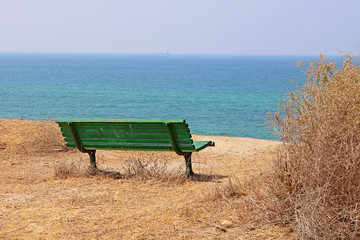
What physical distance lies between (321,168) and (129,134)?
11.2 feet

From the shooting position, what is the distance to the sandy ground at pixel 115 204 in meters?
4.46

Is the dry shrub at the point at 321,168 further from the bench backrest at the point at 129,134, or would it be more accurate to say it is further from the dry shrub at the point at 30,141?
the dry shrub at the point at 30,141

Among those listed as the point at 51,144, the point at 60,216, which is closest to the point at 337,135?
the point at 60,216

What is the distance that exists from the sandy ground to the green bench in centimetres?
47

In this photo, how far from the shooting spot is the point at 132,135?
6.82 meters

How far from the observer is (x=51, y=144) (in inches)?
376

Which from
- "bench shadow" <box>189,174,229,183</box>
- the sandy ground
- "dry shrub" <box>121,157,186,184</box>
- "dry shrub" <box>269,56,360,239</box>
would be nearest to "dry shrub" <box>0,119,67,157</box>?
the sandy ground

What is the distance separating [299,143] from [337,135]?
415mm

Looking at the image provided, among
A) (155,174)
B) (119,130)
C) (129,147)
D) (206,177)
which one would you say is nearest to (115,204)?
(155,174)

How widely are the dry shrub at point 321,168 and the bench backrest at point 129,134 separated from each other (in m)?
2.05

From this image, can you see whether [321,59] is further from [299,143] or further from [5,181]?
[5,181]

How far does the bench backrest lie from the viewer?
6.55 meters

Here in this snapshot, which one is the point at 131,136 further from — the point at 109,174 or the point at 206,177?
the point at 206,177

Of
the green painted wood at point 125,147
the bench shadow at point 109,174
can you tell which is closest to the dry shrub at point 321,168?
the green painted wood at point 125,147
